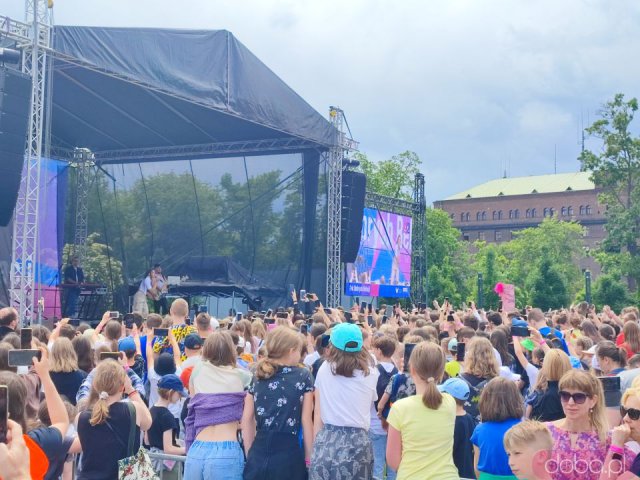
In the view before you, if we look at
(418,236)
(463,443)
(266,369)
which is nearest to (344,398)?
(266,369)

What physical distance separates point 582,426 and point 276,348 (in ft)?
5.49

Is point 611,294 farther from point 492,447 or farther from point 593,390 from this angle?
point 593,390

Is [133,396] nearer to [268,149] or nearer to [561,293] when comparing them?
[268,149]

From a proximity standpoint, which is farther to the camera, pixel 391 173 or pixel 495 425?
pixel 391 173

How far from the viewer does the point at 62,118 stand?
21.2 meters

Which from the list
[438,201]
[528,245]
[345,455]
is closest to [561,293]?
[345,455]

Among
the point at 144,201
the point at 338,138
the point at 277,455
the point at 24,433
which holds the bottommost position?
the point at 277,455

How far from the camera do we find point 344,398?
179 inches

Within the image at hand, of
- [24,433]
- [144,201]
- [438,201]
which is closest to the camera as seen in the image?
[24,433]

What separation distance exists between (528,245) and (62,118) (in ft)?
210

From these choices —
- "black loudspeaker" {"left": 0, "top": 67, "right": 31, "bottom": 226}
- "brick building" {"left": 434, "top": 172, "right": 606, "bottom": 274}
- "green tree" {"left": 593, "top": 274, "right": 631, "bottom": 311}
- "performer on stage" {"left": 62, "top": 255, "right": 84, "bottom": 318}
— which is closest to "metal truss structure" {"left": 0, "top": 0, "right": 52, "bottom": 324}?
"black loudspeaker" {"left": 0, "top": 67, "right": 31, "bottom": 226}

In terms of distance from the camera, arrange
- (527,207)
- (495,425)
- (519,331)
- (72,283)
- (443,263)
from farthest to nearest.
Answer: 1. (527,207)
2. (443,263)
3. (72,283)
4. (519,331)
5. (495,425)

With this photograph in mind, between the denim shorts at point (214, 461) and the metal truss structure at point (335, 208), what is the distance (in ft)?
55.9

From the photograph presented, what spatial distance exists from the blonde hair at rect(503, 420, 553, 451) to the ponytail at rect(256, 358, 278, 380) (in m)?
1.47
